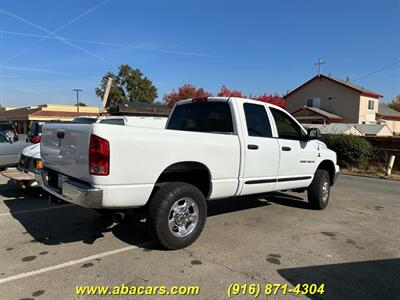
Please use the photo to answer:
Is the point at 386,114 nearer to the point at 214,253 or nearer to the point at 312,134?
the point at 312,134

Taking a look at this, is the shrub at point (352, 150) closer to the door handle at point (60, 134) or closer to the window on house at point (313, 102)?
the door handle at point (60, 134)

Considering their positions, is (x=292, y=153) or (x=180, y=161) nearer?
(x=180, y=161)

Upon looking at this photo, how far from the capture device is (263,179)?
557cm

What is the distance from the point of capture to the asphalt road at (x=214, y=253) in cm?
370

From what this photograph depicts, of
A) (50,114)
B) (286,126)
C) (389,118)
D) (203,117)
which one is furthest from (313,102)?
(203,117)

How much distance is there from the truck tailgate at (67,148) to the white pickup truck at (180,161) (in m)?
0.01

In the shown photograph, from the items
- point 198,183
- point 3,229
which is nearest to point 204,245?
point 198,183

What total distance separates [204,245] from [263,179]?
1.47 m

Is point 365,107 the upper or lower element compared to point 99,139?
upper

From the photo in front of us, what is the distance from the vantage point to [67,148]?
437 cm

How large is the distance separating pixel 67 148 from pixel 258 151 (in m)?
2.72

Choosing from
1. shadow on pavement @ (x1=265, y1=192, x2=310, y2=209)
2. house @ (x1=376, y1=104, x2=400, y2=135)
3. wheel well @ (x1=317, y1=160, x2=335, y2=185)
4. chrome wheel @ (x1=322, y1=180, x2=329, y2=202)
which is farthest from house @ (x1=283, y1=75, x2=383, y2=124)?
chrome wheel @ (x1=322, y1=180, x2=329, y2=202)

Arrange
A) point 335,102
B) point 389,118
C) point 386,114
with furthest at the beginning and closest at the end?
point 389,118, point 386,114, point 335,102

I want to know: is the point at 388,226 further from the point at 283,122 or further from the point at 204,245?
the point at 204,245
